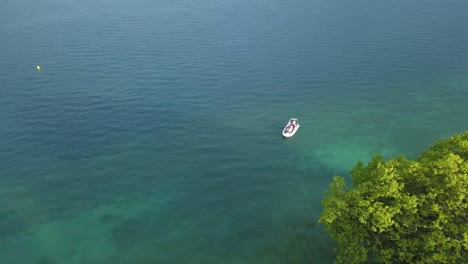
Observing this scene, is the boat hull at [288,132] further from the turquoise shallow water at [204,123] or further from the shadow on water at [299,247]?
the shadow on water at [299,247]

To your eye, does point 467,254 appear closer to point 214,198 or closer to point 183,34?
point 214,198

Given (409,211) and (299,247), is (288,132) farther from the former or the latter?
(409,211)

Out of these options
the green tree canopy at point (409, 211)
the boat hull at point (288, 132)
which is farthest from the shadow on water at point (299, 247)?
the boat hull at point (288, 132)

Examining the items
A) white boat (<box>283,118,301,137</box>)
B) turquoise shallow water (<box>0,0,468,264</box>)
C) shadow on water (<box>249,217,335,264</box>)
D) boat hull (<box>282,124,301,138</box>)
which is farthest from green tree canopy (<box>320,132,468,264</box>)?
white boat (<box>283,118,301,137</box>)

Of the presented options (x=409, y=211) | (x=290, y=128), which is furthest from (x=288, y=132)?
(x=409, y=211)

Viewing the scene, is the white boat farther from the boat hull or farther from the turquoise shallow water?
the turquoise shallow water

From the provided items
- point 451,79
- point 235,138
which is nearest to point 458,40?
point 451,79
